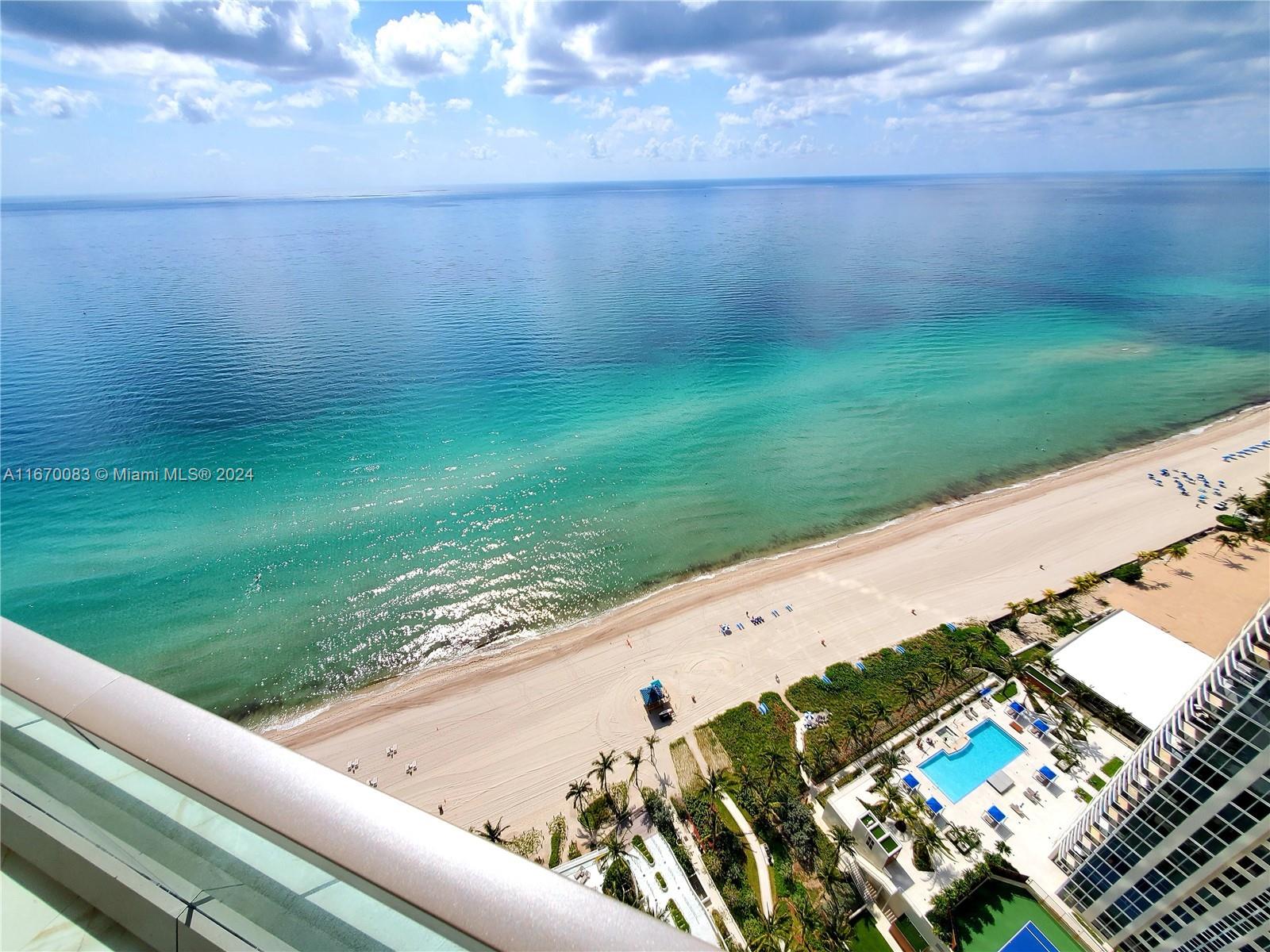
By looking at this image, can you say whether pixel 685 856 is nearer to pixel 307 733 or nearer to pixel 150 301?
pixel 307 733

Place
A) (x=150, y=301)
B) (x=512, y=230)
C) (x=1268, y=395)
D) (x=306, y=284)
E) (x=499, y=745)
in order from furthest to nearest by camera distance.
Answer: (x=512, y=230), (x=306, y=284), (x=150, y=301), (x=1268, y=395), (x=499, y=745)

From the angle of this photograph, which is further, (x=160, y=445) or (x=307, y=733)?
(x=160, y=445)

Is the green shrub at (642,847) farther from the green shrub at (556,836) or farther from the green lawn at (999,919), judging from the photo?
the green lawn at (999,919)

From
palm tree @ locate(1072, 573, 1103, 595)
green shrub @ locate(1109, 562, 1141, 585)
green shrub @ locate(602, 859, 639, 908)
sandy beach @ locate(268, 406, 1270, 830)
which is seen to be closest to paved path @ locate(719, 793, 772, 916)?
sandy beach @ locate(268, 406, 1270, 830)

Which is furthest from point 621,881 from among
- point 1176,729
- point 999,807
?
→ point 1176,729

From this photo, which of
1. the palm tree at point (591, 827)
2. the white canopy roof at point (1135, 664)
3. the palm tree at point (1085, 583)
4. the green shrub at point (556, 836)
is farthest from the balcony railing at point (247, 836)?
the palm tree at point (1085, 583)

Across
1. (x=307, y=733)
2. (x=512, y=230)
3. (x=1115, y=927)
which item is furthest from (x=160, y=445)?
(x=512, y=230)

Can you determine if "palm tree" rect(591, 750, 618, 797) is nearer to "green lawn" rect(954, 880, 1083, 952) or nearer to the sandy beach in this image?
the sandy beach
